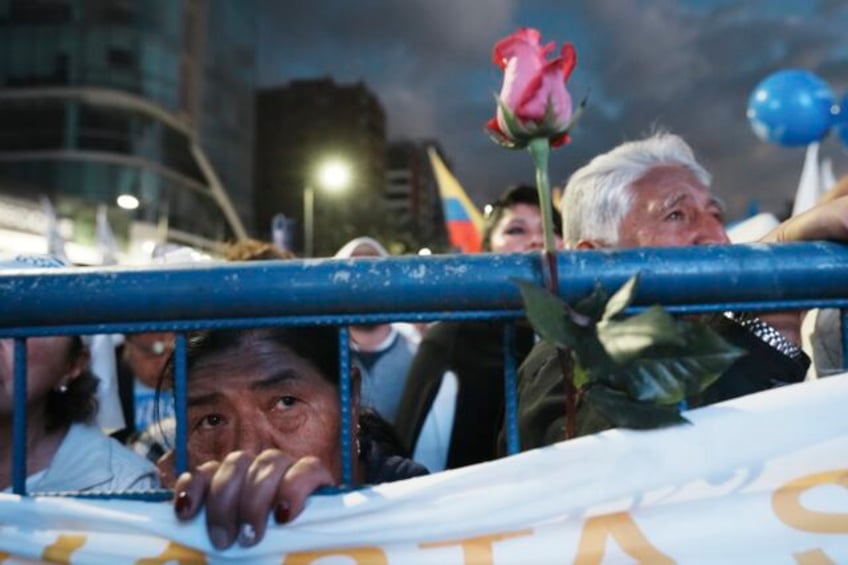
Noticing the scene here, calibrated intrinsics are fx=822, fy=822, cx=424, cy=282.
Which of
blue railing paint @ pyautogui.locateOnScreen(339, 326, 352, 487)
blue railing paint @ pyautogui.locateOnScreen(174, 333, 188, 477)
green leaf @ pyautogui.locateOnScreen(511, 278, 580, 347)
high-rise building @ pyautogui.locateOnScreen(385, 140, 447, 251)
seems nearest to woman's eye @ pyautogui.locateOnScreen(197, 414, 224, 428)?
blue railing paint @ pyautogui.locateOnScreen(174, 333, 188, 477)

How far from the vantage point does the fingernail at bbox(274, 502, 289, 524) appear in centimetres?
100

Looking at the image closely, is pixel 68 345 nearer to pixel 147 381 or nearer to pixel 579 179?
pixel 579 179

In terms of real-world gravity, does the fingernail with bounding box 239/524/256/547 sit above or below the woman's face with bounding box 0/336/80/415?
below

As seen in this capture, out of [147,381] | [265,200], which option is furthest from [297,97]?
[147,381]

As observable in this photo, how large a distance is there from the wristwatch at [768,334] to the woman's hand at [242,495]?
911mm

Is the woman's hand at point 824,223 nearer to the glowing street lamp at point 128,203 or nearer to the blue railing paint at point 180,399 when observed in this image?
the blue railing paint at point 180,399

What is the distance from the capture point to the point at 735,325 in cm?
151

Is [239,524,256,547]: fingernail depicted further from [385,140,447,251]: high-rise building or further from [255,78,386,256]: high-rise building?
[385,140,447,251]: high-rise building

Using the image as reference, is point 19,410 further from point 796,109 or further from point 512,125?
point 796,109

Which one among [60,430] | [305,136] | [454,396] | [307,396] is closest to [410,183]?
[305,136]

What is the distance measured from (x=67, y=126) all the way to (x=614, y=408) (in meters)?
41.8

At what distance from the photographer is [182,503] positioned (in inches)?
39.8

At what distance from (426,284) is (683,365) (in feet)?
1.03

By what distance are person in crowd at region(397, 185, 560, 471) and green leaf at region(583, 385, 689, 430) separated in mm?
2069
